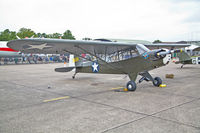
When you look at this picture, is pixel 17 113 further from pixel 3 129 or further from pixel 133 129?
pixel 133 129

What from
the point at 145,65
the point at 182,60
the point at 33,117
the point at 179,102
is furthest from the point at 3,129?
the point at 182,60

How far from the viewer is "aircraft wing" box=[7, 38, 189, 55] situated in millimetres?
5746

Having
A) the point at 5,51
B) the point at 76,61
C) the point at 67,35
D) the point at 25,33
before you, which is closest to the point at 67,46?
the point at 76,61

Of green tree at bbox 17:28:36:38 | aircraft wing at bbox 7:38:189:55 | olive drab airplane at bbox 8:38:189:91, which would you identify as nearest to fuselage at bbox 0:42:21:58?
olive drab airplane at bbox 8:38:189:91

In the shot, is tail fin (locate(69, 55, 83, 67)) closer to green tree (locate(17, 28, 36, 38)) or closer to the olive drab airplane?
the olive drab airplane

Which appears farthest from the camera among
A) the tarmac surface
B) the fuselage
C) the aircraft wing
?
the fuselage

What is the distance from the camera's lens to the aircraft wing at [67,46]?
5.75 metres

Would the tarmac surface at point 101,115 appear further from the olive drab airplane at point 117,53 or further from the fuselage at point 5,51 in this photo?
the fuselage at point 5,51

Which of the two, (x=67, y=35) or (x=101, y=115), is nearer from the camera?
(x=101, y=115)

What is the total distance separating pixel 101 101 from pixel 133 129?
8.04 feet

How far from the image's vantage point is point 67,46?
6.84 meters

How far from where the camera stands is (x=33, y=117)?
4289 millimetres

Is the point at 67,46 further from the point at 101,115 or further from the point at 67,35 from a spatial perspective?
the point at 67,35

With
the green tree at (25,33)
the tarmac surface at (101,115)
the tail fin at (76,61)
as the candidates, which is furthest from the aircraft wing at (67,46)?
the green tree at (25,33)
